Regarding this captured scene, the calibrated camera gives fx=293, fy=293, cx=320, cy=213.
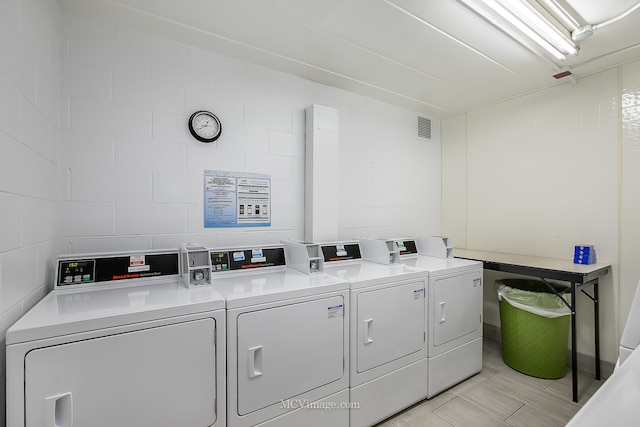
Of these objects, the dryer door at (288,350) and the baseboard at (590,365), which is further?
the baseboard at (590,365)

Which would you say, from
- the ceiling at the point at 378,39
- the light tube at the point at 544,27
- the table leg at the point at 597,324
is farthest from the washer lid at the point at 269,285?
the table leg at the point at 597,324

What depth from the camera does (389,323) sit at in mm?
2012

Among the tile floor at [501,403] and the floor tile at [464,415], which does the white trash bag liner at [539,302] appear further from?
the floor tile at [464,415]

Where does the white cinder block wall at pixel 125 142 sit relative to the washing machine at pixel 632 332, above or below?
above

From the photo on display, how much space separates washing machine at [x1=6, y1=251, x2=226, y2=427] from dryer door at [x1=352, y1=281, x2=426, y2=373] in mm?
888

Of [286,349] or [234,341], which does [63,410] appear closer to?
[234,341]

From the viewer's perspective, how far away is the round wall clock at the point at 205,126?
2.11 meters

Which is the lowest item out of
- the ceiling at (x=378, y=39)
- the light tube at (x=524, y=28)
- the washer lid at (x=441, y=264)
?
the washer lid at (x=441, y=264)

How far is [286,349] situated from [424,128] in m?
3.06

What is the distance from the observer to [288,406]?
1617 millimetres

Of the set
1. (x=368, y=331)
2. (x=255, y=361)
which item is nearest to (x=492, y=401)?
(x=368, y=331)

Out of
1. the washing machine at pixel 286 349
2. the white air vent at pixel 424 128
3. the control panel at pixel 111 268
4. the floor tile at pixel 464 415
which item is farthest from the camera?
the white air vent at pixel 424 128

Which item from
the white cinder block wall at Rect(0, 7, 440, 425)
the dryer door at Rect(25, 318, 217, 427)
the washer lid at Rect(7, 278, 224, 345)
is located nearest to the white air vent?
the white cinder block wall at Rect(0, 7, 440, 425)

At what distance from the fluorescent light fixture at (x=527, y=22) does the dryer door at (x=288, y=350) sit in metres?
1.92
